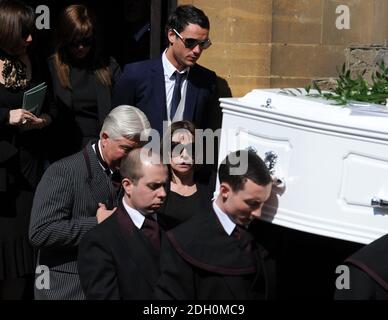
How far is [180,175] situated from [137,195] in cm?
95

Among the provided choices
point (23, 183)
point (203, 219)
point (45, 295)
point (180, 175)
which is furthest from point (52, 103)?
point (203, 219)

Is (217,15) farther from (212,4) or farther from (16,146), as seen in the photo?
(16,146)

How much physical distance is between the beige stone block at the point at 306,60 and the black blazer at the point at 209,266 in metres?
2.79

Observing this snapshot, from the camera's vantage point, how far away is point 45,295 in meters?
5.06

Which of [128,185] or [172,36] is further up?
[172,36]

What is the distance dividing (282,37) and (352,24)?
0.47 m

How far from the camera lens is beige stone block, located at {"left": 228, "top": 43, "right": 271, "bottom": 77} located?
281 inches

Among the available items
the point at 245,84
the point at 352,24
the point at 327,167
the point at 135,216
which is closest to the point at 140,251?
the point at 135,216

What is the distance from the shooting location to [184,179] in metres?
5.59

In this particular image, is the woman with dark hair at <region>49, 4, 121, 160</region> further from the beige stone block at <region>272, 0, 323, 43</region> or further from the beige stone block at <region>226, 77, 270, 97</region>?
the beige stone block at <region>272, 0, 323, 43</region>

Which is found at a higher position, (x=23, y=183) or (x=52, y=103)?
(x=52, y=103)

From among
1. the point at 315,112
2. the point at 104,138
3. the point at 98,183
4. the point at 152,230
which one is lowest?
the point at 152,230

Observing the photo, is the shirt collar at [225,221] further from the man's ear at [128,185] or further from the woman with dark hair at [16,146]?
the woman with dark hair at [16,146]
